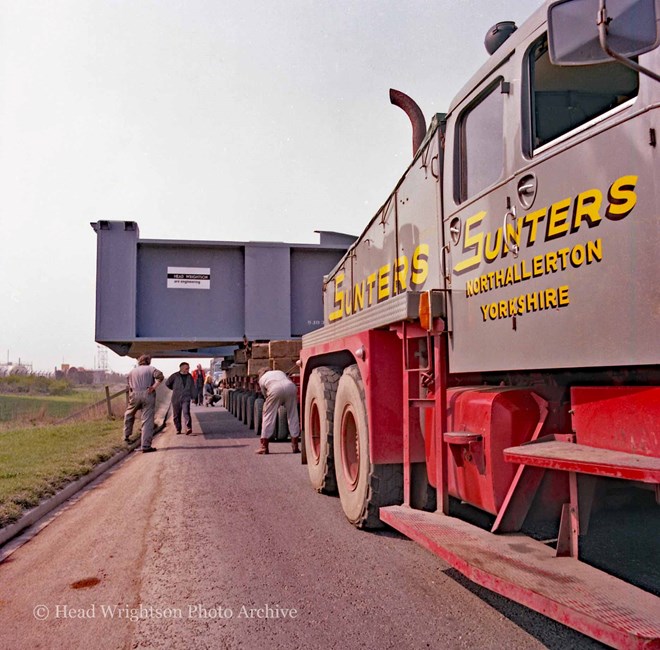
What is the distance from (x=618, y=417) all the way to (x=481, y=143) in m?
1.89

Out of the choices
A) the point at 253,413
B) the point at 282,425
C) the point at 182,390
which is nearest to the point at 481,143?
the point at 282,425

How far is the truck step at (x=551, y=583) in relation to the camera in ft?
6.63

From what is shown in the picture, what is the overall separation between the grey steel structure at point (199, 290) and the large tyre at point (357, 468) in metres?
7.78

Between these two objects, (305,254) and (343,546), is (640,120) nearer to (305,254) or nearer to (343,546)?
(343,546)

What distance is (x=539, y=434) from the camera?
3.07 meters

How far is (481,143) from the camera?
3584 millimetres

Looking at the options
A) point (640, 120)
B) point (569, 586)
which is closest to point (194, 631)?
point (569, 586)

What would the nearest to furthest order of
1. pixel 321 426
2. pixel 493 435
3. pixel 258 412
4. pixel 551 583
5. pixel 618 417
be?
pixel 551 583, pixel 618 417, pixel 493 435, pixel 321 426, pixel 258 412

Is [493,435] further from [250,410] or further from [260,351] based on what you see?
[250,410]

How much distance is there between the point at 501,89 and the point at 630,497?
2.38 m

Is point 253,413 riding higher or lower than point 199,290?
lower

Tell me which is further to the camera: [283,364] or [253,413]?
[253,413]

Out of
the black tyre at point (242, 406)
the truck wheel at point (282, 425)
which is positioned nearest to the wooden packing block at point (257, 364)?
the truck wheel at point (282, 425)

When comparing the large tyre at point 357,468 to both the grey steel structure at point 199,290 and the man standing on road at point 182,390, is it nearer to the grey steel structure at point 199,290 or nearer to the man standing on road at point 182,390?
the grey steel structure at point 199,290
